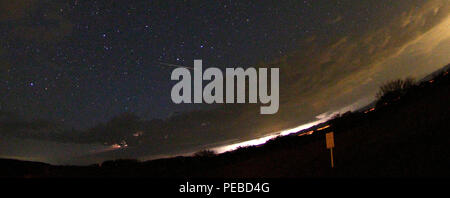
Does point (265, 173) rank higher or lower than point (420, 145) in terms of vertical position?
lower

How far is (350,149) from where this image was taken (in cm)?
1197

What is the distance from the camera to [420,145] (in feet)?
31.1
